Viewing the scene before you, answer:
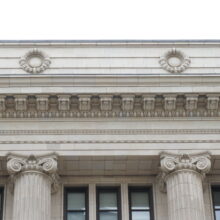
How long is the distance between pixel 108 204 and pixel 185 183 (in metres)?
3.69

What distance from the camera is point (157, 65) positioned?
33.6m

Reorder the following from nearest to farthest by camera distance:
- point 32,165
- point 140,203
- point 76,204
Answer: point 32,165 < point 76,204 < point 140,203

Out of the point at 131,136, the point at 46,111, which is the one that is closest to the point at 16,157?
the point at 46,111

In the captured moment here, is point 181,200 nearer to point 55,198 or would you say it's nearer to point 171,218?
point 171,218

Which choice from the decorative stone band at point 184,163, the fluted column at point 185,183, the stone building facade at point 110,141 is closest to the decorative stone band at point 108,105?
the stone building facade at point 110,141

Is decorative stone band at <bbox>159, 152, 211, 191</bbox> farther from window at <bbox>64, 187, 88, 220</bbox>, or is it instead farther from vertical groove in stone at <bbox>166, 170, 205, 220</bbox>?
window at <bbox>64, 187, 88, 220</bbox>

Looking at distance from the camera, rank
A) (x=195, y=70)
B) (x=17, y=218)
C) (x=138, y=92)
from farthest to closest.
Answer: (x=195, y=70) < (x=138, y=92) < (x=17, y=218)

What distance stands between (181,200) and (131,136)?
141 inches

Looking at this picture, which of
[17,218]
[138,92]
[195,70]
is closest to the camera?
[17,218]

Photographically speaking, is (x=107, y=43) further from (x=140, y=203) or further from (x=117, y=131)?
(x=140, y=203)

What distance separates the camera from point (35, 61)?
3338 centimetres

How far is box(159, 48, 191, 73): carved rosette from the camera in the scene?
33281mm

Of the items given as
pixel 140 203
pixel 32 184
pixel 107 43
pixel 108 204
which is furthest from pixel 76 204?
pixel 107 43

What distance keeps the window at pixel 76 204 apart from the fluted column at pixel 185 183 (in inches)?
140
